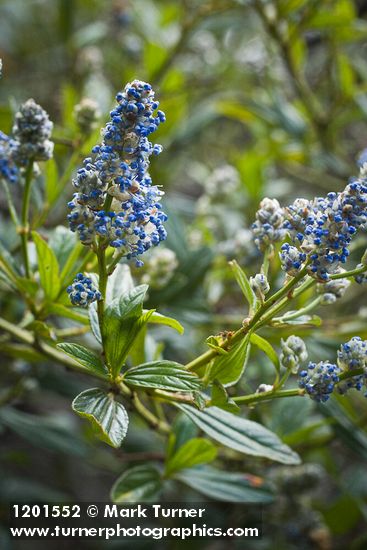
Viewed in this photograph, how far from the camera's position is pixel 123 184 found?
0.76 metres

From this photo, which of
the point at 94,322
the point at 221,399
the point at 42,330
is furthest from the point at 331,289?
the point at 42,330

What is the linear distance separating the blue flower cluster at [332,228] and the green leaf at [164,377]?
0.65ft

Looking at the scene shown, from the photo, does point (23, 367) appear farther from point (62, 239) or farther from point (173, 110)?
point (173, 110)

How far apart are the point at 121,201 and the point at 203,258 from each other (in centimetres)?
80

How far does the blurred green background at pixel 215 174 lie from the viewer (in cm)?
156

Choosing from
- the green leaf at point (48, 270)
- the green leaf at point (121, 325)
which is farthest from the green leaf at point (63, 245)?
the green leaf at point (121, 325)

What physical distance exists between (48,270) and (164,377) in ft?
1.04

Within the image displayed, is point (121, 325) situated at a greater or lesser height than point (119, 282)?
lesser

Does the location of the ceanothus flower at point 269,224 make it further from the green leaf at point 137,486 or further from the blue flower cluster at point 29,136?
the green leaf at point 137,486

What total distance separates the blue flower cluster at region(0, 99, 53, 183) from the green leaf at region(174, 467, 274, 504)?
24.9 inches

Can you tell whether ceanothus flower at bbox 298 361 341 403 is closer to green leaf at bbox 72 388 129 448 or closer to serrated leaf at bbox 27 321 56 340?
green leaf at bbox 72 388 129 448

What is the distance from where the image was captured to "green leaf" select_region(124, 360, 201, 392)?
0.82 meters

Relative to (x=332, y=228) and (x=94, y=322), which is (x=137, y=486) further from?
(x=332, y=228)

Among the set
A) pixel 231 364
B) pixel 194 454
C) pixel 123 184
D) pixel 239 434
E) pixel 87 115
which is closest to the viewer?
pixel 123 184
